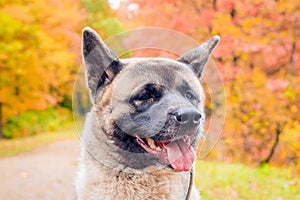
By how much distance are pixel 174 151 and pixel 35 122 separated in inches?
952

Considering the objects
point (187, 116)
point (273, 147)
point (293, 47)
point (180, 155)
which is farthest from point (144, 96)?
point (273, 147)

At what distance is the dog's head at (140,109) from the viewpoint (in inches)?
122

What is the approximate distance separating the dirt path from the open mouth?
375 cm

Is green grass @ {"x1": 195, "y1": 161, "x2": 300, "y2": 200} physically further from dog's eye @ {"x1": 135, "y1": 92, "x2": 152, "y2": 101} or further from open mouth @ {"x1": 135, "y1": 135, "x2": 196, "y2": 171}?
dog's eye @ {"x1": 135, "y1": 92, "x2": 152, "y2": 101}

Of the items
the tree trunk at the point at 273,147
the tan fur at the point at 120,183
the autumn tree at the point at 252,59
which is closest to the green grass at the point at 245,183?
the autumn tree at the point at 252,59

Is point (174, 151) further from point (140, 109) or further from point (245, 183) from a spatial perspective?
point (245, 183)

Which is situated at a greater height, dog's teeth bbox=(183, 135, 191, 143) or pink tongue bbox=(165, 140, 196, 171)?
dog's teeth bbox=(183, 135, 191, 143)

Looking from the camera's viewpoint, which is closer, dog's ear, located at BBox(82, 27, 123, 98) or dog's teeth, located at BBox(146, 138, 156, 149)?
dog's ear, located at BBox(82, 27, 123, 98)

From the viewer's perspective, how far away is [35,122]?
86.6 ft

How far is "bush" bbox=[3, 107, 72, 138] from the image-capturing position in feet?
77.0

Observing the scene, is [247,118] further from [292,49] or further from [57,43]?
[57,43]

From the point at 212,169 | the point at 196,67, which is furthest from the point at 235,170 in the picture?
the point at 196,67

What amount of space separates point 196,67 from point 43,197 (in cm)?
701

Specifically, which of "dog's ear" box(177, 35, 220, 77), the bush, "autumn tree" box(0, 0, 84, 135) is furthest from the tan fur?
the bush
